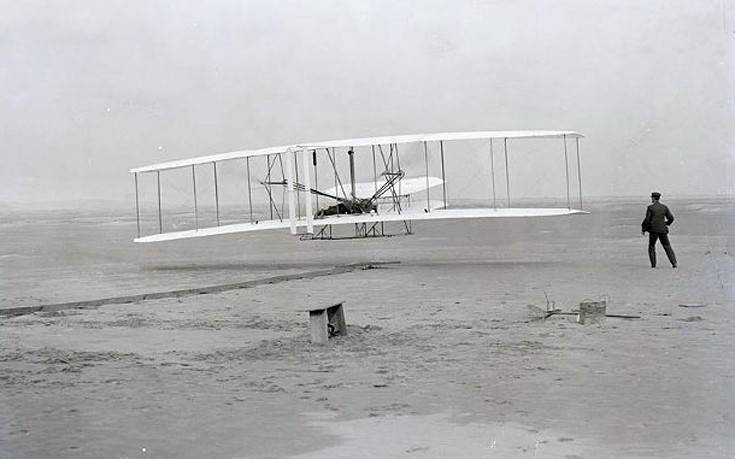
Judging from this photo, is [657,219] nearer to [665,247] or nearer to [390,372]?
[665,247]

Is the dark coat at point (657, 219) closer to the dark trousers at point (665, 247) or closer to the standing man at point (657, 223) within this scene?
the standing man at point (657, 223)

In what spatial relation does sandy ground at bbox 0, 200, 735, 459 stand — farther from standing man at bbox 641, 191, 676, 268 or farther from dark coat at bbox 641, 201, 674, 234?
dark coat at bbox 641, 201, 674, 234

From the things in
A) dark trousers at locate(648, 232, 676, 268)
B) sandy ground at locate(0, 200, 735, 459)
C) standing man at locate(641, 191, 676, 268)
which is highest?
standing man at locate(641, 191, 676, 268)

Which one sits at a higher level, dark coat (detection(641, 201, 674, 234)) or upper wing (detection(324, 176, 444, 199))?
upper wing (detection(324, 176, 444, 199))

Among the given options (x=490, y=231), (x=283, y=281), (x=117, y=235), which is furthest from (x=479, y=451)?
(x=117, y=235)

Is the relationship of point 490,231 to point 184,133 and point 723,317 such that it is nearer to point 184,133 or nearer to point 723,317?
point 184,133

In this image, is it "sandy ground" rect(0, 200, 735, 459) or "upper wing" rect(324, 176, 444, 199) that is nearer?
"sandy ground" rect(0, 200, 735, 459)

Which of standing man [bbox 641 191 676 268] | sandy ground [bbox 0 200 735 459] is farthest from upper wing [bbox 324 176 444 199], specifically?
standing man [bbox 641 191 676 268]

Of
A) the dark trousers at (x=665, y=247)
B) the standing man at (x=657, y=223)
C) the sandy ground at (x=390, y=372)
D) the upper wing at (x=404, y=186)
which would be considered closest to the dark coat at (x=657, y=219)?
the standing man at (x=657, y=223)
